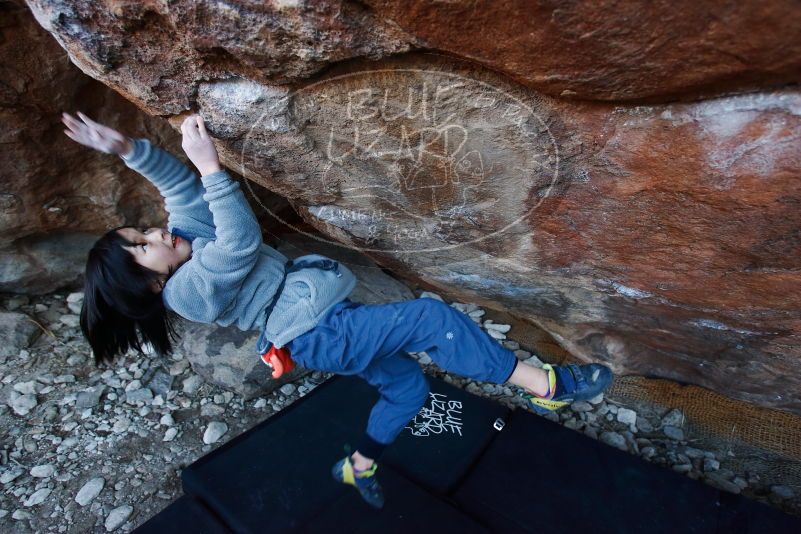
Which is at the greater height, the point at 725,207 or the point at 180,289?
the point at 725,207

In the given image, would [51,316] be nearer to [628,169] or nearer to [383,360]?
[383,360]

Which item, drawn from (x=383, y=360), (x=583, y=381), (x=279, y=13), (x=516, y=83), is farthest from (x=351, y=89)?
(x=583, y=381)

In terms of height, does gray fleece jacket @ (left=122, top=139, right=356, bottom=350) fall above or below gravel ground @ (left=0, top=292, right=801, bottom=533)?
above

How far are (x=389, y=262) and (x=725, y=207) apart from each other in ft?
5.03

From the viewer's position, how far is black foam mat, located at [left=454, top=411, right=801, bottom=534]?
6.06 ft

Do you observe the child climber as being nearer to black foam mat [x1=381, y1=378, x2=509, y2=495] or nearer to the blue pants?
the blue pants

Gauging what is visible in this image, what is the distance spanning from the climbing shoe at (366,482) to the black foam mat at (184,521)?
47 centimetres

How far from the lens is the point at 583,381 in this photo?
5.77ft

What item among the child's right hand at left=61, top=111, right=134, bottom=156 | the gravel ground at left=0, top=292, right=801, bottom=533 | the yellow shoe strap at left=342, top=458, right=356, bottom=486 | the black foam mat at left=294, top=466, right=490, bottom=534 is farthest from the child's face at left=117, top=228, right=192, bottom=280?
the gravel ground at left=0, top=292, right=801, bottom=533

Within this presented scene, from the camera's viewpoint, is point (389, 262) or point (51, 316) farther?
point (51, 316)

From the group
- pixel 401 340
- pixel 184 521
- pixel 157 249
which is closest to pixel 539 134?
pixel 401 340

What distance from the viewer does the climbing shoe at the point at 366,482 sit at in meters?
1.89

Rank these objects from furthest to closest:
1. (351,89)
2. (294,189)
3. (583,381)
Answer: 1. (294,189)
2. (583,381)
3. (351,89)

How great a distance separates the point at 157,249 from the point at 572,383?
1416mm
